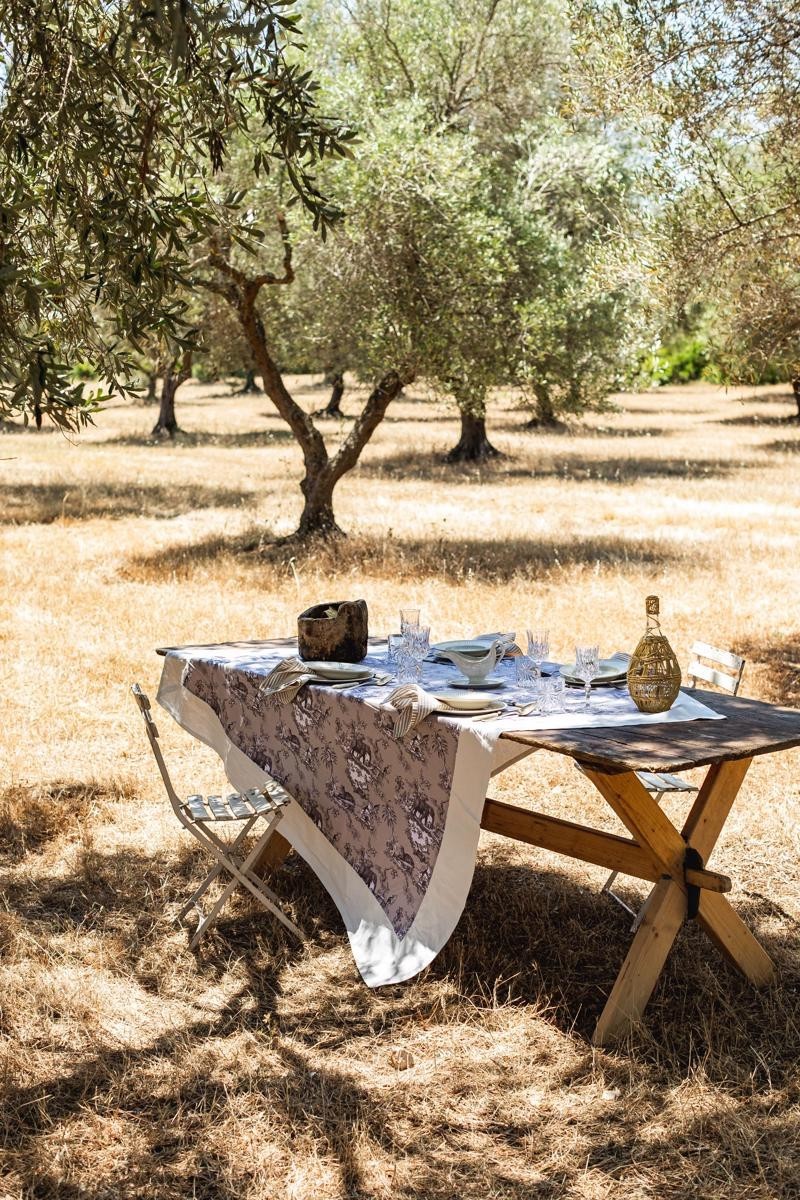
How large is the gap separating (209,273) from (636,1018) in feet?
52.0

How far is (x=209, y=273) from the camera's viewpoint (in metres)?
18.3

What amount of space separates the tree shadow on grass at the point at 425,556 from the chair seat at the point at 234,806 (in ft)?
24.2

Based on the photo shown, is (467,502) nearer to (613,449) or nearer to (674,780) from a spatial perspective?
(613,449)

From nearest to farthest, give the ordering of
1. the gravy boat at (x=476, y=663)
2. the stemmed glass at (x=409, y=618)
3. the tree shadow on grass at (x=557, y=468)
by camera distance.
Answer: the gravy boat at (x=476, y=663) < the stemmed glass at (x=409, y=618) < the tree shadow on grass at (x=557, y=468)

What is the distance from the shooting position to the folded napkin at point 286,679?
495 centimetres

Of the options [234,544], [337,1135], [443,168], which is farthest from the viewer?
[234,544]

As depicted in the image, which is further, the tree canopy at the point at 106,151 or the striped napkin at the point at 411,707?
the tree canopy at the point at 106,151

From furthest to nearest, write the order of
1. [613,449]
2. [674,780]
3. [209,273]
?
[613,449], [209,273], [674,780]

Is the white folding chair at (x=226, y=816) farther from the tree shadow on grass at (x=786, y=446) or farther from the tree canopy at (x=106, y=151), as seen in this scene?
the tree shadow on grass at (x=786, y=446)

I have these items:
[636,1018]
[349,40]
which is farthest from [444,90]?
[636,1018]

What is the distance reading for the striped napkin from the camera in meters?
4.34

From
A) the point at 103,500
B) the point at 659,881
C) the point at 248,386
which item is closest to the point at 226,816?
the point at 659,881

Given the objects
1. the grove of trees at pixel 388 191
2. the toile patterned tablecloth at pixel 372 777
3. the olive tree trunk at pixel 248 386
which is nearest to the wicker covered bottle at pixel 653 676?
the toile patterned tablecloth at pixel 372 777

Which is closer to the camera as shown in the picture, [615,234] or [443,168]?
[615,234]
